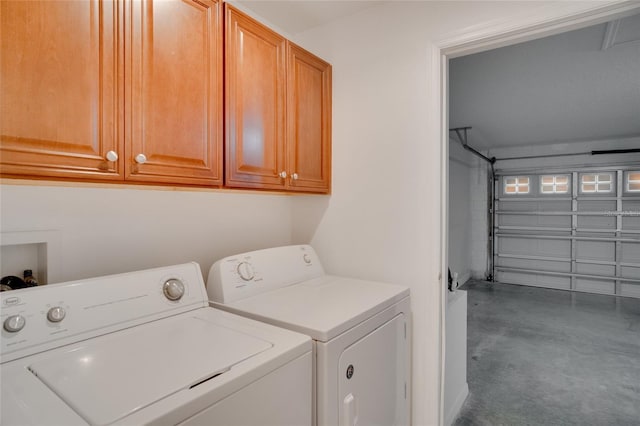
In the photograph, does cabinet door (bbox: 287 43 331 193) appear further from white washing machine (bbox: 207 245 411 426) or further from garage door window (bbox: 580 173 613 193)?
garage door window (bbox: 580 173 613 193)

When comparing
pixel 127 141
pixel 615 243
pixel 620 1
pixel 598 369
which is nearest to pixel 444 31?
pixel 620 1

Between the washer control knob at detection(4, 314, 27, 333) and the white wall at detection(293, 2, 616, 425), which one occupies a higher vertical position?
the white wall at detection(293, 2, 616, 425)

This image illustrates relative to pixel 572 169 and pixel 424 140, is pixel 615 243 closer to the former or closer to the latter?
pixel 572 169

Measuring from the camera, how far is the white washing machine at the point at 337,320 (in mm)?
1169

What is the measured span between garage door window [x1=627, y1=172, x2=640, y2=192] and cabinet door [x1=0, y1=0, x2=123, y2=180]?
7246mm

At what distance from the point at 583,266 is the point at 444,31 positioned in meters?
6.05

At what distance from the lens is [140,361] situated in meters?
0.93

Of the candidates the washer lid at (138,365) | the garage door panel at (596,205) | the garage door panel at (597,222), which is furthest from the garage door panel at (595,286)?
the washer lid at (138,365)

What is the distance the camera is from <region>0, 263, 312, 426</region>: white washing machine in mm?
732

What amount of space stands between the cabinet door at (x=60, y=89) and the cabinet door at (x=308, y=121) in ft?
2.75

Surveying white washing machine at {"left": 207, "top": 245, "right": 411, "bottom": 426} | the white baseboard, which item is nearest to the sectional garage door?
the white baseboard

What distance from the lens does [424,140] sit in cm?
173

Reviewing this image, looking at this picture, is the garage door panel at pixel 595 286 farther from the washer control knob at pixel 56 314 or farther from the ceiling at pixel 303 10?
the washer control knob at pixel 56 314

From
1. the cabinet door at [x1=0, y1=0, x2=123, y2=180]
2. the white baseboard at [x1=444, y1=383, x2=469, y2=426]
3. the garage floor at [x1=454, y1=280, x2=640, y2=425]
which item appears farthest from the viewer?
the garage floor at [x1=454, y1=280, x2=640, y2=425]
